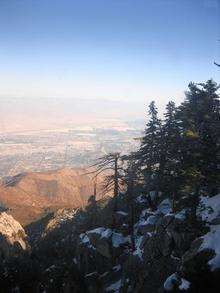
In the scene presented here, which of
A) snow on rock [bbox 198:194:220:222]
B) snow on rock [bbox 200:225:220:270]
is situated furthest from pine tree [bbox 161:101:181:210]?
snow on rock [bbox 200:225:220:270]

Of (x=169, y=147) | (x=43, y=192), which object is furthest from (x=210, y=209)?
(x=43, y=192)

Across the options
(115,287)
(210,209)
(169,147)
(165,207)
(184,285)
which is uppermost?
(169,147)

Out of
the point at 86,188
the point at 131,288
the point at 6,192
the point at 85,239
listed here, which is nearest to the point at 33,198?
the point at 6,192

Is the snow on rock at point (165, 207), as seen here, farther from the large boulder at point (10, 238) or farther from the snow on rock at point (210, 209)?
the large boulder at point (10, 238)

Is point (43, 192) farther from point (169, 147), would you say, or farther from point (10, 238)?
point (169, 147)

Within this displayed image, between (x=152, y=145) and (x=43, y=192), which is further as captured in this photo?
(x=43, y=192)

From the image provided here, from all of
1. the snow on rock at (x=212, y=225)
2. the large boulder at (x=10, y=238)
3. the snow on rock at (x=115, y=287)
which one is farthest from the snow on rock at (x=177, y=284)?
the large boulder at (x=10, y=238)
